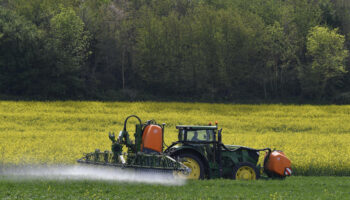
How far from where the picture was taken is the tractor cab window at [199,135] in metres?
14.9

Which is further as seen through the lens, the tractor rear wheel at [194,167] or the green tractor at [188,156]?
the tractor rear wheel at [194,167]

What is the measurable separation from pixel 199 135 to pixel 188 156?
3.20 ft

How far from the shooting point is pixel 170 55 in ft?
179

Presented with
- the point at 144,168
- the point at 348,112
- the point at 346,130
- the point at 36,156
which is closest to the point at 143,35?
the point at 348,112

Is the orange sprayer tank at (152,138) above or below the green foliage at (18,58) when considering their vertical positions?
below

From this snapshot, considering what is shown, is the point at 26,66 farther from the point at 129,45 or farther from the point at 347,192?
the point at 347,192

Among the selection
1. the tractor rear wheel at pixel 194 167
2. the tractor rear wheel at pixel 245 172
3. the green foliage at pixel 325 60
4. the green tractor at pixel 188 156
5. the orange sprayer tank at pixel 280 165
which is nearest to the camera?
the green tractor at pixel 188 156

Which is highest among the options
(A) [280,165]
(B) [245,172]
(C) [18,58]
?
(C) [18,58]

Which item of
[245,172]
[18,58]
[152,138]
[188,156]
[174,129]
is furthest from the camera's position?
[18,58]

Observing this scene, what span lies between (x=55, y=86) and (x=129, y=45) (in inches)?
535

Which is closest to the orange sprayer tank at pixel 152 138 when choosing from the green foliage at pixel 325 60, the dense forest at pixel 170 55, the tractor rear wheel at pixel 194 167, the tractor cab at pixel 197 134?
the tractor rear wheel at pixel 194 167

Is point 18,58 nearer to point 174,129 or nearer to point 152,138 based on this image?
point 174,129

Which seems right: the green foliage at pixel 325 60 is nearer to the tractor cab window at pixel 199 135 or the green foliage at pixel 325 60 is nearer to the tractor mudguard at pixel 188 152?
the tractor cab window at pixel 199 135

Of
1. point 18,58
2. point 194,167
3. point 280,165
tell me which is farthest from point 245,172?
point 18,58
